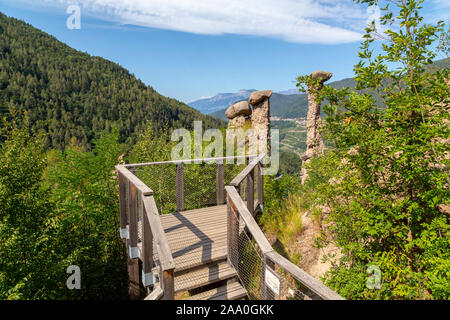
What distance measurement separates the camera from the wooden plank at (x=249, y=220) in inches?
107

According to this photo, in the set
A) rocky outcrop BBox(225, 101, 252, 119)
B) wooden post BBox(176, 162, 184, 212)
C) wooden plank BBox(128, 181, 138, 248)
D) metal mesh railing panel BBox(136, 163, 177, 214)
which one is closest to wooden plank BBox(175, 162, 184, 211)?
wooden post BBox(176, 162, 184, 212)

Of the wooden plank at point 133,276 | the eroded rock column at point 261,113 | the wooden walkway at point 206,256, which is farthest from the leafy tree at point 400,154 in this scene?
the eroded rock column at point 261,113

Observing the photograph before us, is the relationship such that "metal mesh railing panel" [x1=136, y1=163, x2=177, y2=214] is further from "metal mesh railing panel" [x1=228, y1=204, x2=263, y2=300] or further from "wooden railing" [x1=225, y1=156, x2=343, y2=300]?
"metal mesh railing panel" [x1=228, y1=204, x2=263, y2=300]

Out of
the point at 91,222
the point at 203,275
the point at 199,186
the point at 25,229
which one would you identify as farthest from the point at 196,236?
the point at 91,222

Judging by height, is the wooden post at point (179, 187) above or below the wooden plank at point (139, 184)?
below

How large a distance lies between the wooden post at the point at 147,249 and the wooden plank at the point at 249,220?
1118 mm

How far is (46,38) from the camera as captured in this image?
112000 mm

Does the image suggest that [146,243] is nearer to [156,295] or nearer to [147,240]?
[147,240]

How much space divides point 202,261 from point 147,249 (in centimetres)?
82

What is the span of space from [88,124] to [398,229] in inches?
3277

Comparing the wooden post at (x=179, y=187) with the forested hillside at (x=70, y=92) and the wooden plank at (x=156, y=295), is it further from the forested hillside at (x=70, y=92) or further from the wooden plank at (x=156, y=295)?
the forested hillside at (x=70, y=92)

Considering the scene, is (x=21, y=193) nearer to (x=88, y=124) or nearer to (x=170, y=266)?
(x=170, y=266)

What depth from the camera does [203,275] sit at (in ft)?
12.6

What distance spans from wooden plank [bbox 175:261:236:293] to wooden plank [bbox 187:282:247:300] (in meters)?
0.12
